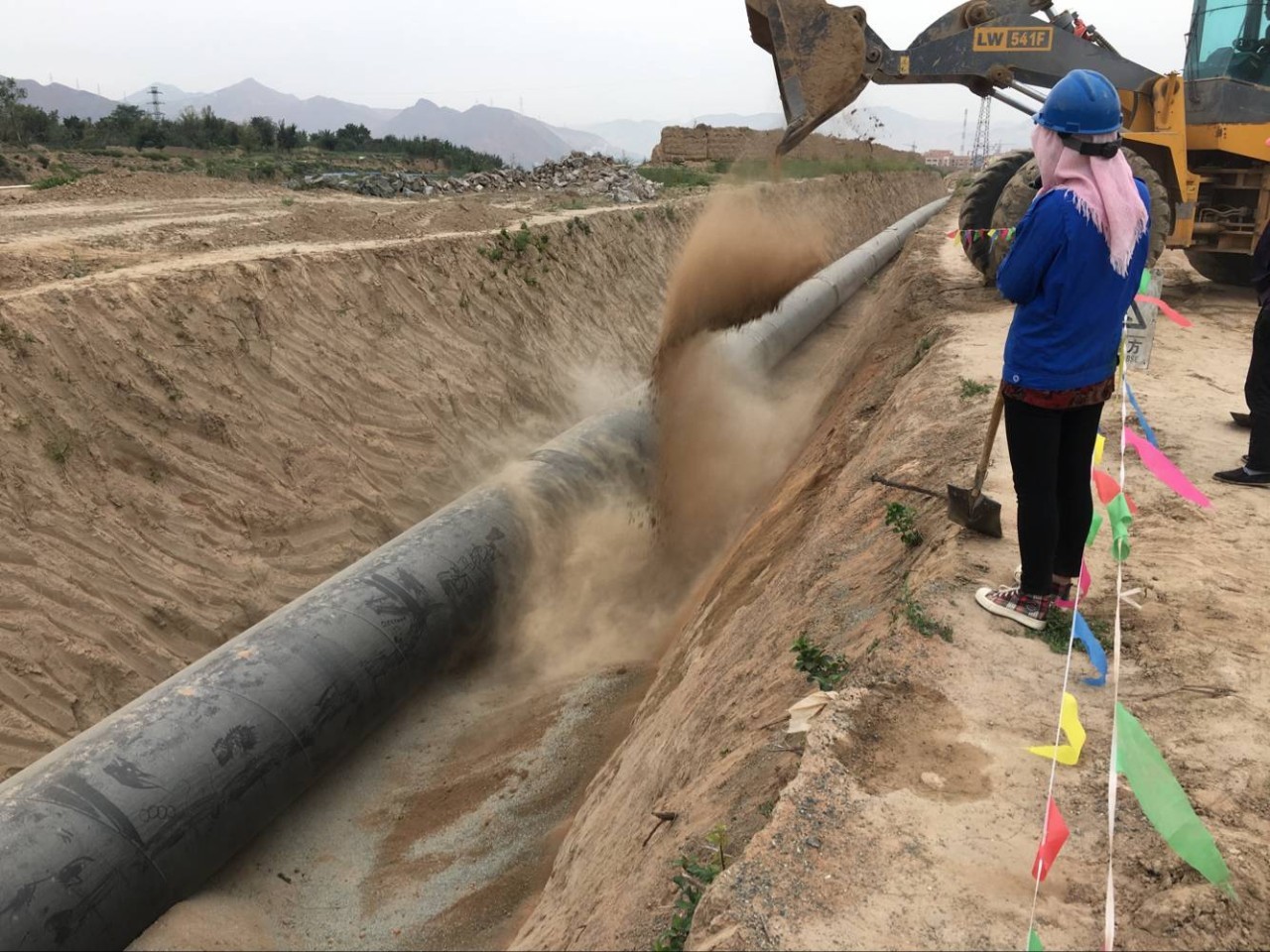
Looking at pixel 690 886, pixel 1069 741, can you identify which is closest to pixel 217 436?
pixel 690 886

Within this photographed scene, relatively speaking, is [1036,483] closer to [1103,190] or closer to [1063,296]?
[1063,296]

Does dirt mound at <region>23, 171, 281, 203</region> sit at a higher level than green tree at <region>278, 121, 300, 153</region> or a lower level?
lower

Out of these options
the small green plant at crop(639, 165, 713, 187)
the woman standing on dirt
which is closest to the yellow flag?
the woman standing on dirt

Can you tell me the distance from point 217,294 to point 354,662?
4737mm

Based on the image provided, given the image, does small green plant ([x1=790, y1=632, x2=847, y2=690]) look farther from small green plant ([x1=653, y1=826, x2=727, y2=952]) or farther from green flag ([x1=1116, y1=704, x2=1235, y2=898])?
green flag ([x1=1116, y1=704, x2=1235, y2=898])

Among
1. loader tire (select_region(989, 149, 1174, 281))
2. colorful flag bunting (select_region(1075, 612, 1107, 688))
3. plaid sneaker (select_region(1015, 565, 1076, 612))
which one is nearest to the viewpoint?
colorful flag bunting (select_region(1075, 612, 1107, 688))

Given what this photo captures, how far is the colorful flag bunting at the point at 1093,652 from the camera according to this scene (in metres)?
3.19

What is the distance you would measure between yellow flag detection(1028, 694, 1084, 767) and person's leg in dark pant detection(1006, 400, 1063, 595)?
2.76ft

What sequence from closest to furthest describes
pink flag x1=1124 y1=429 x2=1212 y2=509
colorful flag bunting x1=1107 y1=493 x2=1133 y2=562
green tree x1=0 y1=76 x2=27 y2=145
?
1. colorful flag bunting x1=1107 y1=493 x2=1133 y2=562
2. pink flag x1=1124 y1=429 x2=1212 y2=509
3. green tree x1=0 y1=76 x2=27 y2=145

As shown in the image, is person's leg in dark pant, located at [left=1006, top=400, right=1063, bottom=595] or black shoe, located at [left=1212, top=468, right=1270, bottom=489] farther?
black shoe, located at [left=1212, top=468, right=1270, bottom=489]

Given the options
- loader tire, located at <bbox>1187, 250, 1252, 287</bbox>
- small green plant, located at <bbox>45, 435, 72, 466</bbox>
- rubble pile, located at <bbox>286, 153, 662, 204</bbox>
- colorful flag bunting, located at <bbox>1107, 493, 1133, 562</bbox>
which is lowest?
small green plant, located at <bbox>45, 435, 72, 466</bbox>

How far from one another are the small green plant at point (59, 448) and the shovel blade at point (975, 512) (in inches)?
257

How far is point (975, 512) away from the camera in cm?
428

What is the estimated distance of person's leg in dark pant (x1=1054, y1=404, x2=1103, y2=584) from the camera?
135 inches
